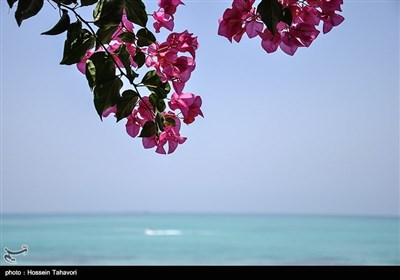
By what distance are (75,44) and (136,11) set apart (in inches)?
2.5

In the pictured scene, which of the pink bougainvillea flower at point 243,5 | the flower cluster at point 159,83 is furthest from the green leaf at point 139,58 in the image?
the pink bougainvillea flower at point 243,5

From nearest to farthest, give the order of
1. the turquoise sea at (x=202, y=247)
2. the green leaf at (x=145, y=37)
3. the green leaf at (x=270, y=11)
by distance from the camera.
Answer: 1. the green leaf at (x=270, y=11)
2. the green leaf at (x=145, y=37)
3. the turquoise sea at (x=202, y=247)

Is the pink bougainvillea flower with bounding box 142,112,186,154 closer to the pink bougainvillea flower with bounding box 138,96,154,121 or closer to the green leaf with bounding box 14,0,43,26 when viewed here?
the pink bougainvillea flower with bounding box 138,96,154,121

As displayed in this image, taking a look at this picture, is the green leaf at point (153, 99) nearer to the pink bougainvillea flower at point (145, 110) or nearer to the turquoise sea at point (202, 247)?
the pink bougainvillea flower at point (145, 110)

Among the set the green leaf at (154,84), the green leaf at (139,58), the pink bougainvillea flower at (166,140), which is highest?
the green leaf at (139,58)

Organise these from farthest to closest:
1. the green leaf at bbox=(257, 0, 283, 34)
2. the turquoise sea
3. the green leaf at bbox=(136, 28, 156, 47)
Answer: the turquoise sea, the green leaf at bbox=(136, 28, 156, 47), the green leaf at bbox=(257, 0, 283, 34)

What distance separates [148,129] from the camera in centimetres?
71

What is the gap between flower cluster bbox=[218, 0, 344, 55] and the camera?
648 millimetres

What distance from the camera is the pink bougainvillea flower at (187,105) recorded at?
2.41 feet

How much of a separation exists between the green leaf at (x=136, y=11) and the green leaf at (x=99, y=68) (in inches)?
1.7

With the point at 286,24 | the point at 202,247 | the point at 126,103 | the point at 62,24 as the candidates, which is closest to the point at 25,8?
the point at 62,24

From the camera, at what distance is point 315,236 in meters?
21.9

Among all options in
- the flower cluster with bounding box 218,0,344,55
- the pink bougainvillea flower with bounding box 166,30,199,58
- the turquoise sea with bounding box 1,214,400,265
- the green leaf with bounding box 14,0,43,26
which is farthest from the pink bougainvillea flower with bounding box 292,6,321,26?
the turquoise sea with bounding box 1,214,400,265

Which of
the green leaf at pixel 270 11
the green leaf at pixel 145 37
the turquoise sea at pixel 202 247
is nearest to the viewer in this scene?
the green leaf at pixel 270 11
